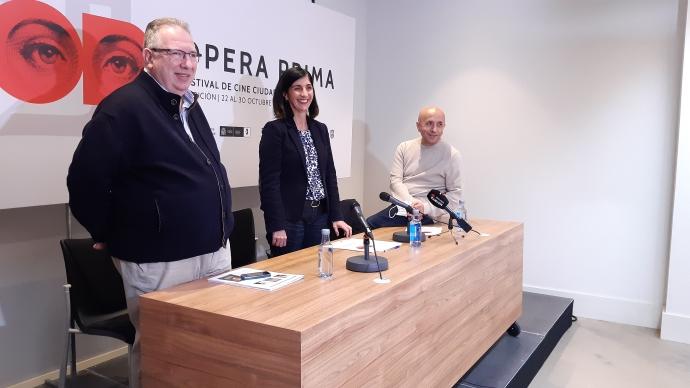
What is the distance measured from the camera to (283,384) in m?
1.36

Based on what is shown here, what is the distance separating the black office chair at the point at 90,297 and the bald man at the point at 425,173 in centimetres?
155

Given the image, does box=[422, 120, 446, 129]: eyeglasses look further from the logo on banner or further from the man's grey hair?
the man's grey hair

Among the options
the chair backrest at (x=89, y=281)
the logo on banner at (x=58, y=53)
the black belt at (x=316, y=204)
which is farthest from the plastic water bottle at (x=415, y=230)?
the logo on banner at (x=58, y=53)

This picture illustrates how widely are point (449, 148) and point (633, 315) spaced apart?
6.23 feet

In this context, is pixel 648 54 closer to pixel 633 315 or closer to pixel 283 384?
pixel 633 315

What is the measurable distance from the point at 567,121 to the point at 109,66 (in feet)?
10.4

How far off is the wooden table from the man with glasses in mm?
150

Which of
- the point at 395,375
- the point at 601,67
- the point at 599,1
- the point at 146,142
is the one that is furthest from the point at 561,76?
the point at 146,142

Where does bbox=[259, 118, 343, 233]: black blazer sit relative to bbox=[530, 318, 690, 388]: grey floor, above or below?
above

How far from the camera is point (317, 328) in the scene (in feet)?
4.55

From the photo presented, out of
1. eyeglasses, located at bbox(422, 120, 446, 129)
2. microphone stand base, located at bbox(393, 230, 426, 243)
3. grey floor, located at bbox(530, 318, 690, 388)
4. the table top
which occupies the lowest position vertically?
grey floor, located at bbox(530, 318, 690, 388)

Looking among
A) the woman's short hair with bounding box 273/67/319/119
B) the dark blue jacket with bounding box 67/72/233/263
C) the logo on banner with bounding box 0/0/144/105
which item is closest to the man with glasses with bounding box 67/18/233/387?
the dark blue jacket with bounding box 67/72/233/263

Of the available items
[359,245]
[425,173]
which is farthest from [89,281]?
[425,173]

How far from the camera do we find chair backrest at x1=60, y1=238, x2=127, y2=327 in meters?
2.22
